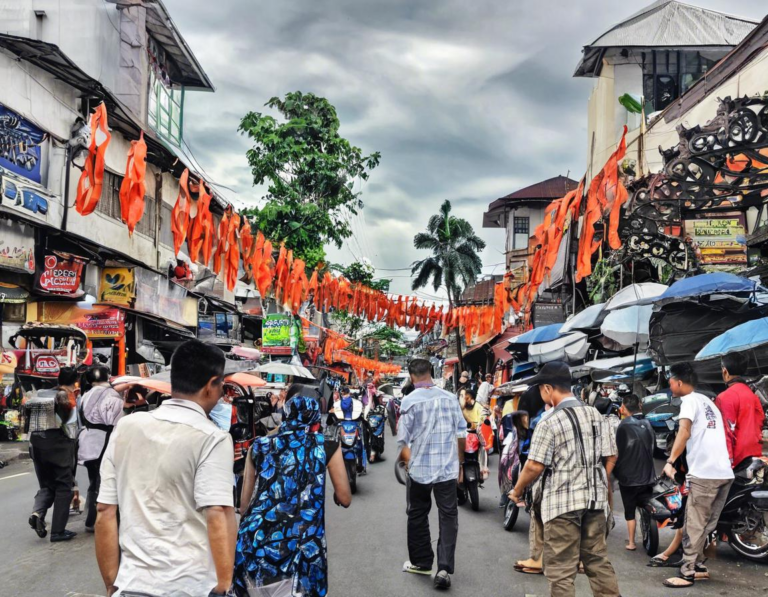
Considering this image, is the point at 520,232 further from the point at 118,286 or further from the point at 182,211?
the point at 182,211

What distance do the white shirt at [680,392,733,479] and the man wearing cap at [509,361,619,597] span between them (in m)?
2.08

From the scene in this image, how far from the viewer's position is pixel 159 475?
2.93 metres

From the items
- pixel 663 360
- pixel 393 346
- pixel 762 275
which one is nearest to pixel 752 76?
pixel 762 275

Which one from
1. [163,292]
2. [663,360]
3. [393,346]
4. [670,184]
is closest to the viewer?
[670,184]

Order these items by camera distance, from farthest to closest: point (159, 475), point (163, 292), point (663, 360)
Result: point (163, 292) < point (663, 360) < point (159, 475)

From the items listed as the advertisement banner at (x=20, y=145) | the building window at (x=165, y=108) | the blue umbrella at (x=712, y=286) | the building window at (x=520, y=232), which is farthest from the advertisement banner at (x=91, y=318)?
the building window at (x=520, y=232)

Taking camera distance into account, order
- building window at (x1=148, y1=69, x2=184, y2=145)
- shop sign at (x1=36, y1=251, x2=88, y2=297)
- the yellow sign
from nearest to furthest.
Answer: shop sign at (x1=36, y1=251, x2=88, y2=297)
the yellow sign
building window at (x1=148, y1=69, x2=184, y2=145)

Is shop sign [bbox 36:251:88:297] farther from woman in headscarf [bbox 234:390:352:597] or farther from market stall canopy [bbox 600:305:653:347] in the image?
woman in headscarf [bbox 234:390:352:597]

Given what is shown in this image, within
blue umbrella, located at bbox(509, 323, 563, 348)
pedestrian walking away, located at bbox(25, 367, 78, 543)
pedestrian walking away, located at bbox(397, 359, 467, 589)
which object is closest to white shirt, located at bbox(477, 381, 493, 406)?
blue umbrella, located at bbox(509, 323, 563, 348)

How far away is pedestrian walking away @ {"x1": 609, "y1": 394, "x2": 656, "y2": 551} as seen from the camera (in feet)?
25.2

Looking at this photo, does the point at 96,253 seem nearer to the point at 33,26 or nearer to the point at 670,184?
the point at 33,26

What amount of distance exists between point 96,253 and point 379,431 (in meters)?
8.55

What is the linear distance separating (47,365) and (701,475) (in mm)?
13478

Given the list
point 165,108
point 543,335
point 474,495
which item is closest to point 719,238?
point 543,335
